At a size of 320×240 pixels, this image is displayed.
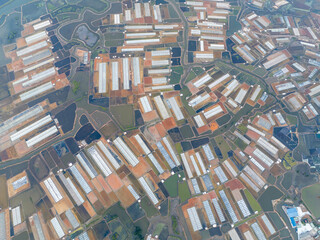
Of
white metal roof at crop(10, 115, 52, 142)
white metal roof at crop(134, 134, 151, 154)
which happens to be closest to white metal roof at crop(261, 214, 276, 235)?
white metal roof at crop(134, 134, 151, 154)

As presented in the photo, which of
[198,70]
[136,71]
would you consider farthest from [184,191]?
[136,71]

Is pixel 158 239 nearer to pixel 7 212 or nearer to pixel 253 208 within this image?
pixel 253 208

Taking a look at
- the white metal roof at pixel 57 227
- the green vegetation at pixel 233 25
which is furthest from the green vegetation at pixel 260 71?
the white metal roof at pixel 57 227

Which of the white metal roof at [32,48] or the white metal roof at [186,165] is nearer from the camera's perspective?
the white metal roof at [186,165]

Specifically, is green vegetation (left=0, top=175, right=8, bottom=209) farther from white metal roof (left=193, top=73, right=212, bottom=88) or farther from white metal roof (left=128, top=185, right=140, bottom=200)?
white metal roof (left=193, top=73, right=212, bottom=88)

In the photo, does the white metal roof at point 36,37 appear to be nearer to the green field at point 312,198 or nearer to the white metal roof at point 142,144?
the white metal roof at point 142,144

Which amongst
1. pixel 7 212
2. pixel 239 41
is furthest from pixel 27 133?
pixel 239 41

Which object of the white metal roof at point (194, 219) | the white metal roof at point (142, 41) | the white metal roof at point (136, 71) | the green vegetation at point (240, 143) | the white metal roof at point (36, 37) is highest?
the white metal roof at point (36, 37)
